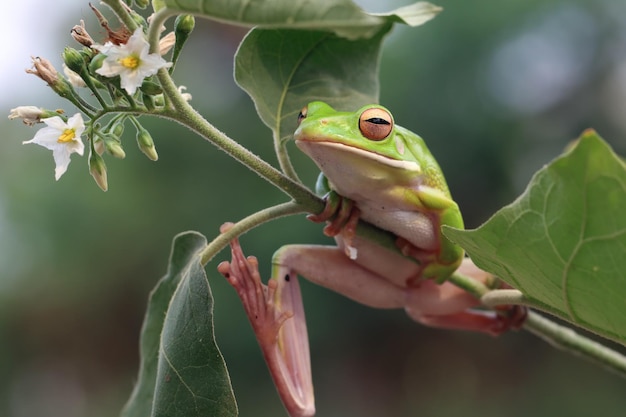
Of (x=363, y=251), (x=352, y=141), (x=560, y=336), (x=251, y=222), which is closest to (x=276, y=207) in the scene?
(x=251, y=222)

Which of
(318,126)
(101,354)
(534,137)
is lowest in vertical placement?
(101,354)

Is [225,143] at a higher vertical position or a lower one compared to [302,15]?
lower

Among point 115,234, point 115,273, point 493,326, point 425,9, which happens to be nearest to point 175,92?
point 425,9

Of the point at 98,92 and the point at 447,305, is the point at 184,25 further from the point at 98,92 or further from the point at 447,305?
the point at 447,305

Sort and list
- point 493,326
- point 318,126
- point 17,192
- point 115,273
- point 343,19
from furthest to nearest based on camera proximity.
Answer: point 115,273, point 17,192, point 493,326, point 318,126, point 343,19

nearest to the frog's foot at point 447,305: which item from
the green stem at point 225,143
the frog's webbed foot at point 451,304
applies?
the frog's webbed foot at point 451,304

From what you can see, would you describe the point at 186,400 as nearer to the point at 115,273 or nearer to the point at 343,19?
the point at 343,19
